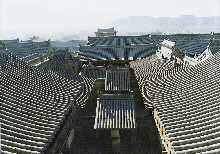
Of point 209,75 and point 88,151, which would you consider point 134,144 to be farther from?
point 209,75

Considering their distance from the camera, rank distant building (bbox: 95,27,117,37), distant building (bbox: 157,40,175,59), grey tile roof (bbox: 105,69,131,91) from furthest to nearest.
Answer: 1. distant building (bbox: 95,27,117,37)
2. distant building (bbox: 157,40,175,59)
3. grey tile roof (bbox: 105,69,131,91)

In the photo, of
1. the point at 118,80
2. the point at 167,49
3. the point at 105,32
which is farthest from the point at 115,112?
the point at 105,32

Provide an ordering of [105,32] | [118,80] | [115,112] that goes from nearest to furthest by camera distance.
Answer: [115,112] < [118,80] < [105,32]

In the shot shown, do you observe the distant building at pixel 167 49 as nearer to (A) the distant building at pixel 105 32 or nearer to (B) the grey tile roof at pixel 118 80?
(B) the grey tile roof at pixel 118 80

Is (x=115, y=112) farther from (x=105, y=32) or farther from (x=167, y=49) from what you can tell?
(x=105, y=32)

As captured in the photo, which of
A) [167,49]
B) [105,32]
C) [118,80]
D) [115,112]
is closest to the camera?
[115,112]

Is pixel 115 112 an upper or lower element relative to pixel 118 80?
lower

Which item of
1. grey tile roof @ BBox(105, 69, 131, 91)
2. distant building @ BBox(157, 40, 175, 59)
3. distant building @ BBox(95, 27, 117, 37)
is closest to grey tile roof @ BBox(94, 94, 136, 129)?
grey tile roof @ BBox(105, 69, 131, 91)

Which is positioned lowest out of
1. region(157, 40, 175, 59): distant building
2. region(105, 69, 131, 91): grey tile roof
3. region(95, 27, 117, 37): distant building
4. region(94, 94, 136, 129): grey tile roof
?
region(94, 94, 136, 129): grey tile roof

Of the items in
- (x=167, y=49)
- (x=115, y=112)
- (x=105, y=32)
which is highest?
(x=105, y=32)

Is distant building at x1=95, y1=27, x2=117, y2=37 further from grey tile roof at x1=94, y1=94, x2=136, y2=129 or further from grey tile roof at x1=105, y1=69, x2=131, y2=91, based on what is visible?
grey tile roof at x1=94, y1=94, x2=136, y2=129

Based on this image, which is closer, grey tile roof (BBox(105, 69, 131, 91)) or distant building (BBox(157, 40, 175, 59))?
grey tile roof (BBox(105, 69, 131, 91))

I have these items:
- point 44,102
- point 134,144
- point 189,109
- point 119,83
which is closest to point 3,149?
point 44,102

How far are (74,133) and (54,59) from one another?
48.1ft
